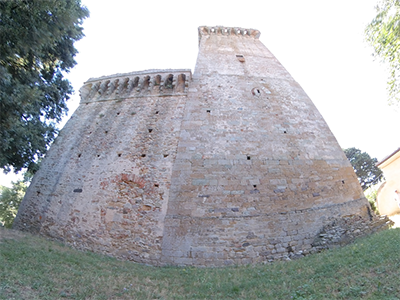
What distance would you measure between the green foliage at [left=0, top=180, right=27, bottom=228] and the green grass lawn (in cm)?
1403

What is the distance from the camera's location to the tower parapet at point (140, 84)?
9805 mm

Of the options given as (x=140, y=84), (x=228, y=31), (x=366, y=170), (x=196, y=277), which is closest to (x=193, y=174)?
(x=196, y=277)

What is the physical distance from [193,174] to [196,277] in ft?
10.6

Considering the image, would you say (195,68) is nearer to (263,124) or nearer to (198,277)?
(263,124)

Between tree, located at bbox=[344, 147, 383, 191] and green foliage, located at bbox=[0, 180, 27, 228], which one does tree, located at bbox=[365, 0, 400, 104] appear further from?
green foliage, located at bbox=[0, 180, 27, 228]

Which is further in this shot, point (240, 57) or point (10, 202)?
point (10, 202)

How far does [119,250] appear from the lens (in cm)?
623

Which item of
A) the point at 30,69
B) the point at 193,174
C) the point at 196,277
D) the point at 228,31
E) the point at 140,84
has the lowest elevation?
the point at 196,277

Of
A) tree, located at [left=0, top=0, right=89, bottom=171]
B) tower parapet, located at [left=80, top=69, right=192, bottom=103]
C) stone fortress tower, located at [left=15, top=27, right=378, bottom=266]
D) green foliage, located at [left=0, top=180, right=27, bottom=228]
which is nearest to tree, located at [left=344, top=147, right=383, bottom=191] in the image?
stone fortress tower, located at [left=15, top=27, right=378, bottom=266]

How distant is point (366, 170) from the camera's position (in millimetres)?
21078

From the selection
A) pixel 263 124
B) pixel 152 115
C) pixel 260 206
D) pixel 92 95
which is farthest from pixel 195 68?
pixel 260 206

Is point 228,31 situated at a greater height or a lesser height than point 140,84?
greater

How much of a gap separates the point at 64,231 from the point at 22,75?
5.13m

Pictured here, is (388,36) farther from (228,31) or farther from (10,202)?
(10,202)
